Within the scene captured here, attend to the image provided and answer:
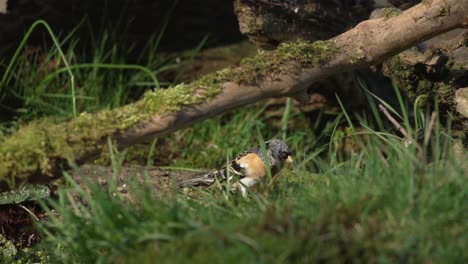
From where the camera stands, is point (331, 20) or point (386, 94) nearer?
point (331, 20)

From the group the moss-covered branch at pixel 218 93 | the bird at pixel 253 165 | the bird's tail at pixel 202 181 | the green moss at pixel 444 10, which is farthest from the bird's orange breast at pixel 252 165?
the green moss at pixel 444 10

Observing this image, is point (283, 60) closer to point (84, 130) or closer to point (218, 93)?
point (218, 93)

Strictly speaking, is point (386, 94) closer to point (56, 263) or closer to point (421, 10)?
point (421, 10)

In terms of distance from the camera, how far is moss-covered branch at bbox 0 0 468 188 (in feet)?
12.3

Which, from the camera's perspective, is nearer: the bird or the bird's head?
the bird

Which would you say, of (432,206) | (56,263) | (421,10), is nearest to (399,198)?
(432,206)

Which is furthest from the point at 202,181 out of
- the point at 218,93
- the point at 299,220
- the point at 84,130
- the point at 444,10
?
the point at 299,220

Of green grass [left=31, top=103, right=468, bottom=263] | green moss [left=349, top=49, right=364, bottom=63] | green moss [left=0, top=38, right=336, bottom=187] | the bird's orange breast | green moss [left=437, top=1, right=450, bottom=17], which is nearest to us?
green grass [left=31, top=103, right=468, bottom=263]

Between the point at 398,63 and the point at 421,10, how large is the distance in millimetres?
956

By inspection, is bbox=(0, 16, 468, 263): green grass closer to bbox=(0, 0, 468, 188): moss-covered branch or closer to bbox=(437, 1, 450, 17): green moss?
bbox=(0, 0, 468, 188): moss-covered branch

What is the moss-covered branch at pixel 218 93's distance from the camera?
12.3 ft

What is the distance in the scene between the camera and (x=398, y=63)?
214 inches

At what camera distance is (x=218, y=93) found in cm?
402

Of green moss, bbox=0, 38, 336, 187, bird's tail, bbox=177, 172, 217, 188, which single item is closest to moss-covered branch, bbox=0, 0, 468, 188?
green moss, bbox=0, 38, 336, 187
